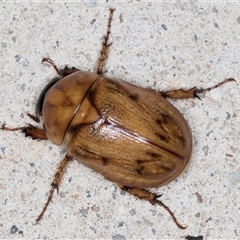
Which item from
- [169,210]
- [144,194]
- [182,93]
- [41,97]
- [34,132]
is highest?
[182,93]


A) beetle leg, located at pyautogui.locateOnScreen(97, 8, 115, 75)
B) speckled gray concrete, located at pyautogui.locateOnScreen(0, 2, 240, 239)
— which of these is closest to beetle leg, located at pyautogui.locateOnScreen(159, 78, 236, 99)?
speckled gray concrete, located at pyautogui.locateOnScreen(0, 2, 240, 239)

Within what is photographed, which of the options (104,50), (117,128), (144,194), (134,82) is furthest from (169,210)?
(104,50)

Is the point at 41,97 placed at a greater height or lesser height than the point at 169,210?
greater

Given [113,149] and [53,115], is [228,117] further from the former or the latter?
[53,115]

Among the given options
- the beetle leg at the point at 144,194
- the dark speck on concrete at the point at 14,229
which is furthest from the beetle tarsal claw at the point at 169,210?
the dark speck on concrete at the point at 14,229

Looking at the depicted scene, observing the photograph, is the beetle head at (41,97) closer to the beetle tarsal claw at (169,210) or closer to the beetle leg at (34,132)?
the beetle leg at (34,132)

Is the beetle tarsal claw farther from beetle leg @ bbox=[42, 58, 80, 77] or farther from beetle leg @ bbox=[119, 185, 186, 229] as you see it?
beetle leg @ bbox=[42, 58, 80, 77]

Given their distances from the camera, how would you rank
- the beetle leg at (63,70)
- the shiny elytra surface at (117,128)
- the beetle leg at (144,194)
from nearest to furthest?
the shiny elytra surface at (117,128) → the beetle leg at (144,194) → the beetle leg at (63,70)

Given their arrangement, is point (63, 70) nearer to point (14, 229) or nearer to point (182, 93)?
point (182, 93)

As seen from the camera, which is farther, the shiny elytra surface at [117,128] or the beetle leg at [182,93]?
the beetle leg at [182,93]

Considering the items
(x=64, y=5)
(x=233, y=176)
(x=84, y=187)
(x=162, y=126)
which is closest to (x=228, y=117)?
(x=233, y=176)
